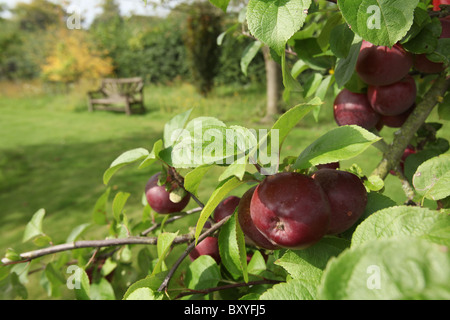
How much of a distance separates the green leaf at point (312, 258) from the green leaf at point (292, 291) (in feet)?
0.25

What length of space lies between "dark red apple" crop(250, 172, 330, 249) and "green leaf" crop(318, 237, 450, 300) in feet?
0.40

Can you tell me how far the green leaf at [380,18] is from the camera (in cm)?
35

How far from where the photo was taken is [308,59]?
2.17ft

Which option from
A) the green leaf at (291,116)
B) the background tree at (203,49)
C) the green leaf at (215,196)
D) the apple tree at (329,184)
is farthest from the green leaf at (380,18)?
the background tree at (203,49)

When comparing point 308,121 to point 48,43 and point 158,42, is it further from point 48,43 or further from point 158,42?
point 48,43

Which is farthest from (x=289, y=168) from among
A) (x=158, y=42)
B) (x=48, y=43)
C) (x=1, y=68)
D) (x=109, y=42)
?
(x=1, y=68)

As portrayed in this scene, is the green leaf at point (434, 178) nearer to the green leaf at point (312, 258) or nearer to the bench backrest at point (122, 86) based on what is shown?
the green leaf at point (312, 258)

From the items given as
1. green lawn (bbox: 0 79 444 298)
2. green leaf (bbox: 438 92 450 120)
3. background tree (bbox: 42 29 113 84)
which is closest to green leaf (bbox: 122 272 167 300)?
green leaf (bbox: 438 92 450 120)

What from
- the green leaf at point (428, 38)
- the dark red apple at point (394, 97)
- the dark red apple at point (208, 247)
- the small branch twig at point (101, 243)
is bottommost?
the dark red apple at point (208, 247)

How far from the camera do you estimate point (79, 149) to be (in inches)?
153

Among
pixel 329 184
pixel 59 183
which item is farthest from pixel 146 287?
pixel 59 183

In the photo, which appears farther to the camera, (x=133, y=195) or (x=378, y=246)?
(x=133, y=195)

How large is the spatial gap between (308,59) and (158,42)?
892 cm

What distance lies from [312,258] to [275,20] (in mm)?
274
